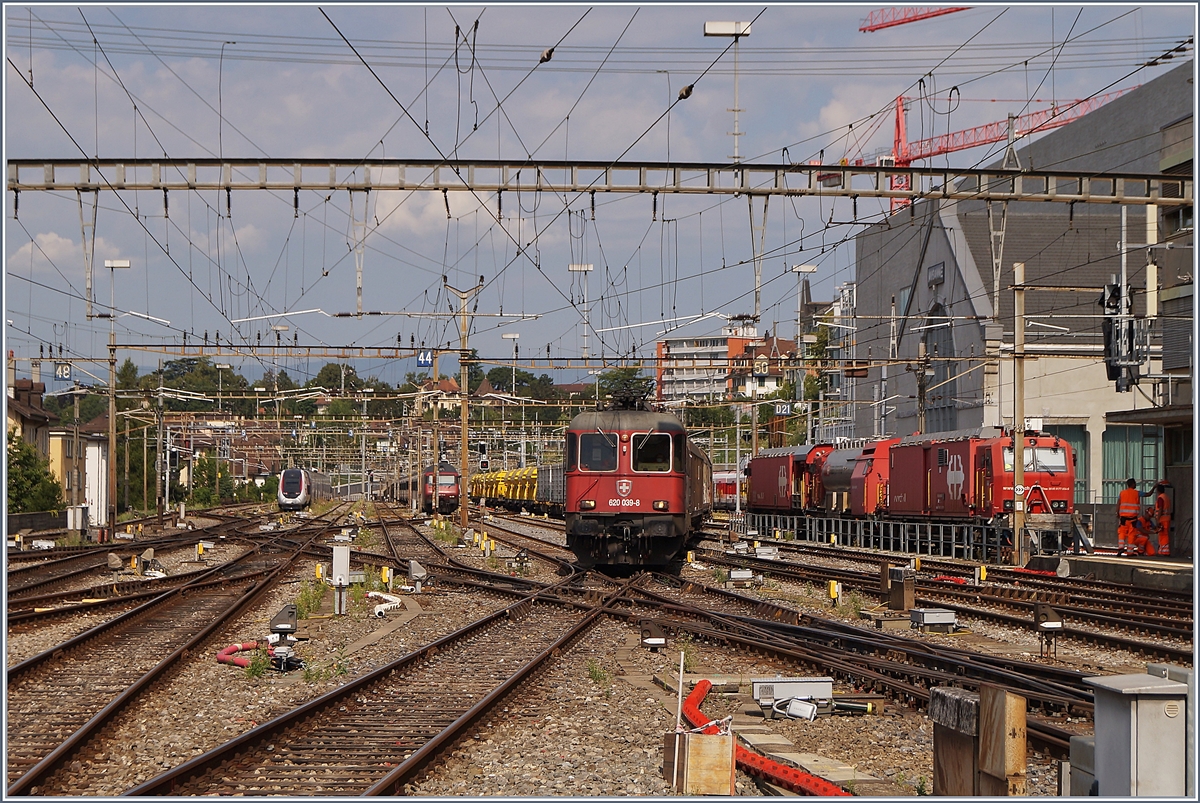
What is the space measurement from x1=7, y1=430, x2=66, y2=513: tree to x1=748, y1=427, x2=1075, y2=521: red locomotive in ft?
97.3

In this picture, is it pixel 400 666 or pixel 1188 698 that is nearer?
pixel 1188 698

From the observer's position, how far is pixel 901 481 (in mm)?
37062

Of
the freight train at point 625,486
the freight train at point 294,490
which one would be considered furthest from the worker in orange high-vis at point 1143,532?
the freight train at point 294,490

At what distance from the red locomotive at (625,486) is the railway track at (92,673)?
658 cm

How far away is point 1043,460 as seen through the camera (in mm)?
30922

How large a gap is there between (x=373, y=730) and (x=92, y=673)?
505cm

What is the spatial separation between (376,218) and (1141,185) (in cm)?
4151

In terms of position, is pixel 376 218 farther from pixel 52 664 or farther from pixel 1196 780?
pixel 1196 780

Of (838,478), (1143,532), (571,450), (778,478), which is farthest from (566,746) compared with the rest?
(778,478)

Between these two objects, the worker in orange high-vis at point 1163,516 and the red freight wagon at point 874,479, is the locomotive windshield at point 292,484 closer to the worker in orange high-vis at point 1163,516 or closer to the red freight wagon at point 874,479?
the red freight wagon at point 874,479

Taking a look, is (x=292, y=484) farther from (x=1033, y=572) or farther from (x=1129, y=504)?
(x=1033, y=572)

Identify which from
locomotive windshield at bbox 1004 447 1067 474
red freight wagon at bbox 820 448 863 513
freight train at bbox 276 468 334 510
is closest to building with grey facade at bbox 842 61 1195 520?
red freight wagon at bbox 820 448 863 513

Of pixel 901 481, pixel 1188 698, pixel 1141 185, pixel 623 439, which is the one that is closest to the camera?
pixel 1188 698

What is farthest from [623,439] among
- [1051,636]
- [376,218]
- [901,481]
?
[901,481]
